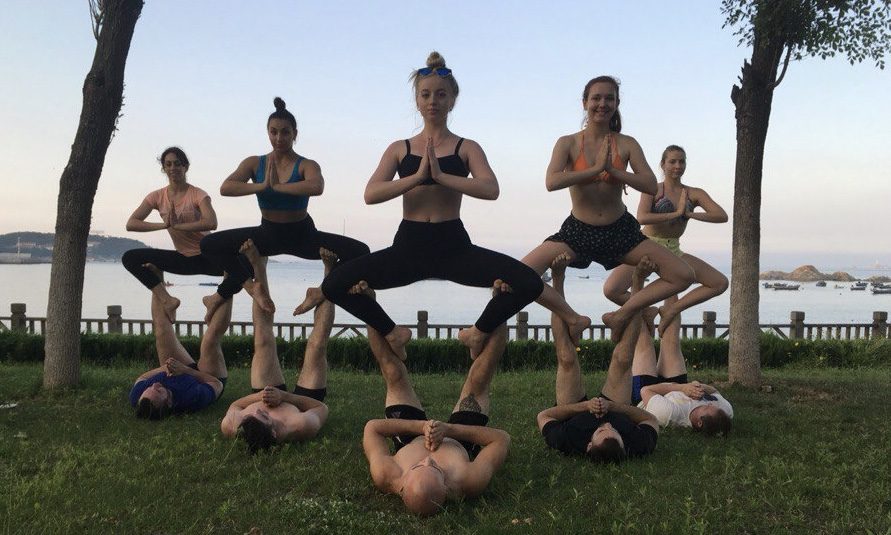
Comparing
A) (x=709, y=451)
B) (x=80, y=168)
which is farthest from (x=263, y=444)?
(x=80, y=168)

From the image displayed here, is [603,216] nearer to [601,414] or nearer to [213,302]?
[601,414]

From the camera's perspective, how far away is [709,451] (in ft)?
16.7

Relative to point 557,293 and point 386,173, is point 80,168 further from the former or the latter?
point 557,293

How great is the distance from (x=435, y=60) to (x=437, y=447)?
9.81ft

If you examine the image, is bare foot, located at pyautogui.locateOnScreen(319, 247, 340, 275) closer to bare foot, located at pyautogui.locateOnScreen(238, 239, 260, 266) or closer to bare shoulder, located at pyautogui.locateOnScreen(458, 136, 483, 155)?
bare foot, located at pyautogui.locateOnScreen(238, 239, 260, 266)

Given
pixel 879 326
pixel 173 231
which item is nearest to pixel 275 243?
pixel 173 231

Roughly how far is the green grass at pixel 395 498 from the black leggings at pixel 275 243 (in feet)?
5.22

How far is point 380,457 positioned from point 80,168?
18.2 ft

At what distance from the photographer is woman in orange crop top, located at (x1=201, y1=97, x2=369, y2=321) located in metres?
5.84

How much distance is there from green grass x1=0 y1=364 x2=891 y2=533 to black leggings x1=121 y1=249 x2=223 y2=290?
150cm

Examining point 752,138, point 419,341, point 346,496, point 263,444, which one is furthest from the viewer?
point 419,341

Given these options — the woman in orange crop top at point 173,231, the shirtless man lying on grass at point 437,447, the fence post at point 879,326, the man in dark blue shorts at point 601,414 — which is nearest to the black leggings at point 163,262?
the woman in orange crop top at point 173,231

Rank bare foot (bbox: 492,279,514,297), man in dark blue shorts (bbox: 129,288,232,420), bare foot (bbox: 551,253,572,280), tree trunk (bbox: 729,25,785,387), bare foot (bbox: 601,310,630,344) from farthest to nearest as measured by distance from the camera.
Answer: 1. tree trunk (bbox: 729,25,785,387)
2. man in dark blue shorts (bbox: 129,288,232,420)
3. bare foot (bbox: 601,310,630,344)
4. bare foot (bbox: 551,253,572,280)
5. bare foot (bbox: 492,279,514,297)

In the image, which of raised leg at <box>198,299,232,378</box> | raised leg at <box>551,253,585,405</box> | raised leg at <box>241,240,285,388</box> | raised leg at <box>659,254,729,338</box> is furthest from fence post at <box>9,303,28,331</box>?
raised leg at <box>659,254,729,338</box>
